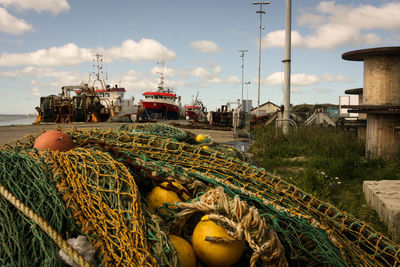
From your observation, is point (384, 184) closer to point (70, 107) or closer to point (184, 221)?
point (184, 221)

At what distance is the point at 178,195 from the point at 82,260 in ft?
2.76

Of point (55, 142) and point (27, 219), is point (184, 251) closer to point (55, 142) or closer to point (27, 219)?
point (27, 219)

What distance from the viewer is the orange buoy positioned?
3.01 meters

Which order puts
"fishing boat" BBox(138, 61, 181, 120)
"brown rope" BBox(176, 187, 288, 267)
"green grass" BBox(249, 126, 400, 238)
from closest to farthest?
1. "brown rope" BBox(176, 187, 288, 267)
2. "green grass" BBox(249, 126, 400, 238)
3. "fishing boat" BBox(138, 61, 181, 120)

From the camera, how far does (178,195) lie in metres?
2.35

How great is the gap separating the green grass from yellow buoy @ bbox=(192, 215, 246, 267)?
6.18ft

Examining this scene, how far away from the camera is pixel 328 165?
6.62 meters

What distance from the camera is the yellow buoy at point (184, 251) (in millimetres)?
1930

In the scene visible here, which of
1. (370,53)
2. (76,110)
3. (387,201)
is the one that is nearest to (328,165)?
(370,53)

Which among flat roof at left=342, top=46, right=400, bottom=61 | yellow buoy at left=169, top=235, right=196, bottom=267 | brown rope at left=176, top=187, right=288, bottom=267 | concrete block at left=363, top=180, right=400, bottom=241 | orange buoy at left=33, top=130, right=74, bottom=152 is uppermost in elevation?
flat roof at left=342, top=46, right=400, bottom=61

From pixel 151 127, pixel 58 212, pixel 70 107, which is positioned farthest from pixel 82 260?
pixel 70 107

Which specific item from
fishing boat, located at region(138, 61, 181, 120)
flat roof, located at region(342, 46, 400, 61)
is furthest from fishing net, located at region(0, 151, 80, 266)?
fishing boat, located at region(138, 61, 181, 120)

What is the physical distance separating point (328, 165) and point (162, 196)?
5.13 metres

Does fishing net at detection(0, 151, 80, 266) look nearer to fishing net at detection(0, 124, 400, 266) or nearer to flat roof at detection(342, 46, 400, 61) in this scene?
fishing net at detection(0, 124, 400, 266)
